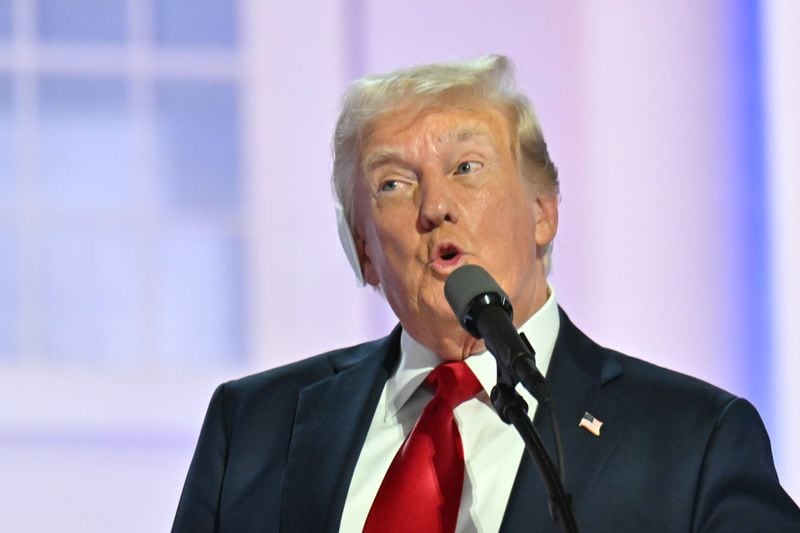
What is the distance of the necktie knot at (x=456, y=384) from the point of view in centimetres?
246

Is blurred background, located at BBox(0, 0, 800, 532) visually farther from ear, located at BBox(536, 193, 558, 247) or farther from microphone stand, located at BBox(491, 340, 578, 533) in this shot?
microphone stand, located at BBox(491, 340, 578, 533)

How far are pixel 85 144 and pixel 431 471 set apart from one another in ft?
3.73

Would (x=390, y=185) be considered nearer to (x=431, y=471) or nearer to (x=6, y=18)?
(x=431, y=471)

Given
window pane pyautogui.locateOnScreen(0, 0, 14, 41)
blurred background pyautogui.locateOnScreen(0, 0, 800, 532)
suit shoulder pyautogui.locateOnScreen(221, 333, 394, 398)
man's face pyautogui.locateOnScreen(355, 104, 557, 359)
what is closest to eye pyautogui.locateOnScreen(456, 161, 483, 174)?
man's face pyautogui.locateOnScreen(355, 104, 557, 359)

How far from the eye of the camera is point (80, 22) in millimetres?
3152

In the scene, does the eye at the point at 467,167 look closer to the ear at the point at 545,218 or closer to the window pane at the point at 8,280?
the ear at the point at 545,218

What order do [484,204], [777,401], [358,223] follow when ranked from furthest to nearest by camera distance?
[777,401] → [358,223] → [484,204]

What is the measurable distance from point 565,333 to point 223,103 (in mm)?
960

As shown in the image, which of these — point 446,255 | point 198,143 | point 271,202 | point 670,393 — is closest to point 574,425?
point 670,393

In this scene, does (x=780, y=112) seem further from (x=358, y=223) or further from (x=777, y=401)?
(x=358, y=223)

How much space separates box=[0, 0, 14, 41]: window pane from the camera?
3135 mm

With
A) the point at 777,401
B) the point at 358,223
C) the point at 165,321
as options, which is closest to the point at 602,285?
the point at 777,401

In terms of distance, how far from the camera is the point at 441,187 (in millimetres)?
2447

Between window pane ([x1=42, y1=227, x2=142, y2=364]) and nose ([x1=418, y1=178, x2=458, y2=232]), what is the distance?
33.3 inches
